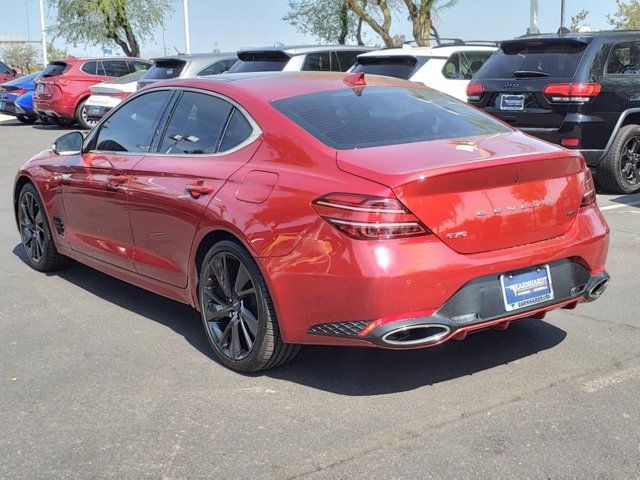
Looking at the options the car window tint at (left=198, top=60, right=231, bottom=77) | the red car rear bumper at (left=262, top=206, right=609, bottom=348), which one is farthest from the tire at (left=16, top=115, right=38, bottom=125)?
the red car rear bumper at (left=262, top=206, right=609, bottom=348)

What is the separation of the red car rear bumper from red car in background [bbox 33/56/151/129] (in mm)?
17046

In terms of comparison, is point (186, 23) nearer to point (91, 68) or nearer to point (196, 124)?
point (91, 68)

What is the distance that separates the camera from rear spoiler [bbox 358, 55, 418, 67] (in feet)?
39.3

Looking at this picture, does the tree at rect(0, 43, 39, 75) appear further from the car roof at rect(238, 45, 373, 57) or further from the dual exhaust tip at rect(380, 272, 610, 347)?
the dual exhaust tip at rect(380, 272, 610, 347)

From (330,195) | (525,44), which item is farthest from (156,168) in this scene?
(525,44)

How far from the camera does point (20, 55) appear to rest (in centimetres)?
6450

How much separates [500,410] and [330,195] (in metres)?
1.26

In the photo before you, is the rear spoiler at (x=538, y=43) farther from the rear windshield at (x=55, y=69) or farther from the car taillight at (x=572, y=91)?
the rear windshield at (x=55, y=69)

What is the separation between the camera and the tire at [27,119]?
23720mm

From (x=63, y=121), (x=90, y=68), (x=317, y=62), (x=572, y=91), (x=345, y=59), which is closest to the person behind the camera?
(x=572, y=91)

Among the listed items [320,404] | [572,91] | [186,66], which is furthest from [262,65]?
[320,404]

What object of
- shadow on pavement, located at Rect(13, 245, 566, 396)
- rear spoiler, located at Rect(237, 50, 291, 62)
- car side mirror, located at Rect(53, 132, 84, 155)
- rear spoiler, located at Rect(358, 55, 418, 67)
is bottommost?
shadow on pavement, located at Rect(13, 245, 566, 396)

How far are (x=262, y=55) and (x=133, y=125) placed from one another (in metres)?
8.56

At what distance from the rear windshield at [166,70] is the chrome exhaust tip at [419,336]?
12869 mm
